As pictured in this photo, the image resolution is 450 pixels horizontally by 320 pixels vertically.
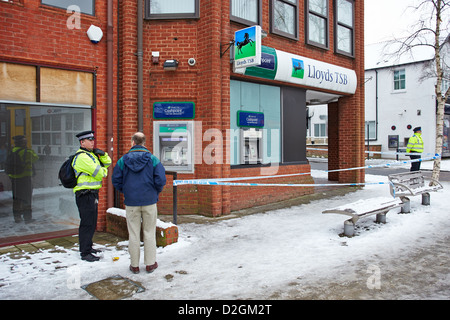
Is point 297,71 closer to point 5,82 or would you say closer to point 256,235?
point 256,235

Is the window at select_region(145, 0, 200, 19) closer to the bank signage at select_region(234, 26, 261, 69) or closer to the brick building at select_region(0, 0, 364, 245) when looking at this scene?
the brick building at select_region(0, 0, 364, 245)

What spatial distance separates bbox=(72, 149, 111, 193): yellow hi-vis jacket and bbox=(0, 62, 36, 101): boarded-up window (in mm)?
2039

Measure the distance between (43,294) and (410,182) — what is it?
782cm

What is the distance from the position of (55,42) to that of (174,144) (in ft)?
10.3

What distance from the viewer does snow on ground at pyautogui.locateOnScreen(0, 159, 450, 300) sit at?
4.21m

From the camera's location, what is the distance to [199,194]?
27.8 ft

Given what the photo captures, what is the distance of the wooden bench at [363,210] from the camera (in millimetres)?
6434

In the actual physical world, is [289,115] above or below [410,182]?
above

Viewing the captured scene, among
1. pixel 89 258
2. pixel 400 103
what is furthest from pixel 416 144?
pixel 400 103

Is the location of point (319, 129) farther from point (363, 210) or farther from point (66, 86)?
point (66, 86)

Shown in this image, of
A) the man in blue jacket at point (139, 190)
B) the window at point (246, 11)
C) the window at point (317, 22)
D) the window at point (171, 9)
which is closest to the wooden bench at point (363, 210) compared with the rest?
the man in blue jacket at point (139, 190)

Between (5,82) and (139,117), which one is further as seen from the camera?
(139,117)
